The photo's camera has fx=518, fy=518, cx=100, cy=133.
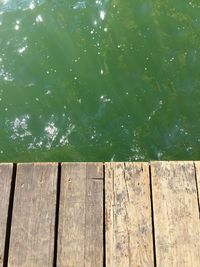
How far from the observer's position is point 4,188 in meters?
3.88

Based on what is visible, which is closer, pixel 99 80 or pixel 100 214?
pixel 100 214

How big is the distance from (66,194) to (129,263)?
69 cm

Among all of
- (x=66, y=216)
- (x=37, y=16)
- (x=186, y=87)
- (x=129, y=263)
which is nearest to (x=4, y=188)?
(x=66, y=216)

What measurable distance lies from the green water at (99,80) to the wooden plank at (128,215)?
1107 millimetres

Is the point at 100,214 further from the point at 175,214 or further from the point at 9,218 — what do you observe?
the point at 9,218

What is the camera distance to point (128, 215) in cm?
375

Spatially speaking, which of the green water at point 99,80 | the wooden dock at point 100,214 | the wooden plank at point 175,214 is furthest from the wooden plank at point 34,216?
the green water at point 99,80

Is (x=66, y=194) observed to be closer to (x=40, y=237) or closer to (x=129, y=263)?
(x=40, y=237)

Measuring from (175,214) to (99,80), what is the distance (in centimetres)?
214

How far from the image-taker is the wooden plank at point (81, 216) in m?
3.64

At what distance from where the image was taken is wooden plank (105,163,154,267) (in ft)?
11.9

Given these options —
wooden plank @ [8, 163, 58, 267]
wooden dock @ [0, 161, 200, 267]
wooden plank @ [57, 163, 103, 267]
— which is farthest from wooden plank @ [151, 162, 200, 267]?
wooden plank @ [8, 163, 58, 267]

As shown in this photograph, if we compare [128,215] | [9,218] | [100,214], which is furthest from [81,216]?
[9,218]

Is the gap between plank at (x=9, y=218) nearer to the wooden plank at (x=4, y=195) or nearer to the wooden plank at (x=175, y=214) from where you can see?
the wooden plank at (x=4, y=195)
